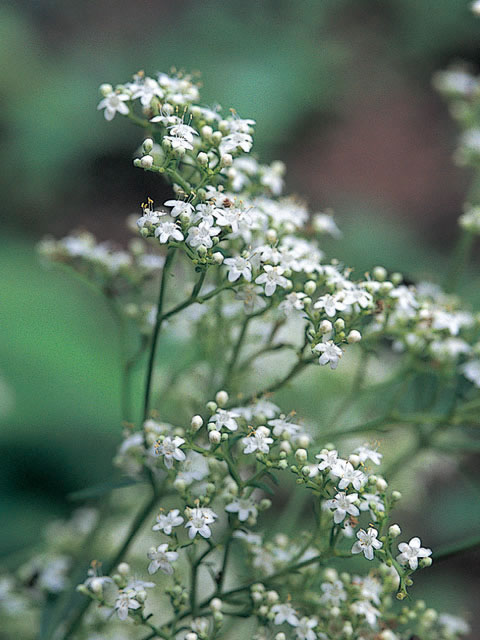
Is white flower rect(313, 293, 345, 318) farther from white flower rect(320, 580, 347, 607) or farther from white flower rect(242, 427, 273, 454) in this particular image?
white flower rect(320, 580, 347, 607)

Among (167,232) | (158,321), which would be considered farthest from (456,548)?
(167,232)

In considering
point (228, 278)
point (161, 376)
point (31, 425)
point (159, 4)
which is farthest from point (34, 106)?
point (228, 278)

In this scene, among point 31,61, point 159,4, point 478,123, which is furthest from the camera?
point 159,4

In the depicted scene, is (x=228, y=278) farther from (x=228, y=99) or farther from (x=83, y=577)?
(x=228, y=99)

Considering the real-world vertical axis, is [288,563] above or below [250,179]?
below

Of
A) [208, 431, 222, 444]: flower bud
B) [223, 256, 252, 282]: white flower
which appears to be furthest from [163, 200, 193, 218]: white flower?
[208, 431, 222, 444]: flower bud

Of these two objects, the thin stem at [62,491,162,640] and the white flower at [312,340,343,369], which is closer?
the white flower at [312,340,343,369]
